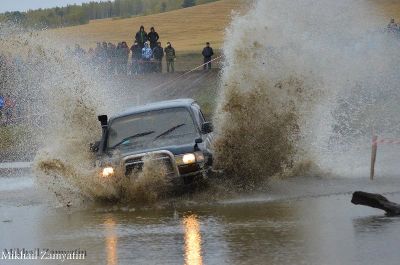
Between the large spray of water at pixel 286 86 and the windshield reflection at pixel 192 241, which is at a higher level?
the large spray of water at pixel 286 86

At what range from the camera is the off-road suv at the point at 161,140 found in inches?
605

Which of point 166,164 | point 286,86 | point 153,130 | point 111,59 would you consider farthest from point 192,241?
point 111,59

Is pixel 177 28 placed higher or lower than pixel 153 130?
higher

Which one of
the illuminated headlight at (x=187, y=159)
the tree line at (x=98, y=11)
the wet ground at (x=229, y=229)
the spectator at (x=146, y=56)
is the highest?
the tree line at (x=98, y=11)

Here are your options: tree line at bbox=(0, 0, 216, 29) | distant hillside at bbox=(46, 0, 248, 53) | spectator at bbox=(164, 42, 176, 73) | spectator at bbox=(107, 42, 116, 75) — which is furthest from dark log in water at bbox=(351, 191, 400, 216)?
tree line at bbox=(0, 0, 216, 29)

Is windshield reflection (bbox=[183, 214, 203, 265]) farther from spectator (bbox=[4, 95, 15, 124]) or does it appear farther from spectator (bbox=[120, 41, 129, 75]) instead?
spectator (bbox=[120, 41, 129, 75])

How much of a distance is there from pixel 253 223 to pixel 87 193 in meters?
4.25

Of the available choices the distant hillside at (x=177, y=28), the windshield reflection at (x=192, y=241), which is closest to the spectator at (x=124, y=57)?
the distant hillside at (x=177, y=28)

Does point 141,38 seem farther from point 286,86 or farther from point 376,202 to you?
point 376,202

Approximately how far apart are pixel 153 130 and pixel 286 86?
3.56 metres

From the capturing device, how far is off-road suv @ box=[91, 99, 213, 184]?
15375 mm

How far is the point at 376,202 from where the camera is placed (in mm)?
12805

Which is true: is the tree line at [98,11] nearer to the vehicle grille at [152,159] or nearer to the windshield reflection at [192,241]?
the vehicle grille at [152,159]

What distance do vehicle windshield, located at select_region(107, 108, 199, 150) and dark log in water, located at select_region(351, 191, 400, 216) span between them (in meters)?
3.79
